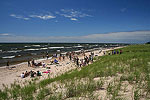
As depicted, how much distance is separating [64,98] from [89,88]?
1.24 metres

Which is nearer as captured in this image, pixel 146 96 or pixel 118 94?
pixel 146 96

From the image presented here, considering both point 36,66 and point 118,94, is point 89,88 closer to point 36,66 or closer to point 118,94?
point 118,94

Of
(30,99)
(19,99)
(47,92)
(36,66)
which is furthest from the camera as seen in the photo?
(36,66)

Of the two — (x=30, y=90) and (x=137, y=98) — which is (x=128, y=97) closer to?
(x=137, y=98)

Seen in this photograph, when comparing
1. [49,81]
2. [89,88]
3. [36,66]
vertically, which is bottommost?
[36,66]

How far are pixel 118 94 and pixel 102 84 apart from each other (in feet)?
4.00

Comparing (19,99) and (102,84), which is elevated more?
(102,84)

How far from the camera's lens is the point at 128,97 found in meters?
3.99

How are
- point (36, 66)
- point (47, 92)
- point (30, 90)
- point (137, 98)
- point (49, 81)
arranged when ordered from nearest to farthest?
point (137, 98)
point (47, 92)
point (30, 90)
point (49, 81)
point (36, 66)

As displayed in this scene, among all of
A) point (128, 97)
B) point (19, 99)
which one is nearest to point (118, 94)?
point (128, 97)

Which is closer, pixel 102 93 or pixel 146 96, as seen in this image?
pixel 146 96

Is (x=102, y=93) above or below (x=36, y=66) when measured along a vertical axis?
above

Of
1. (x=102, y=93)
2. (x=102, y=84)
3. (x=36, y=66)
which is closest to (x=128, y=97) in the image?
(x=102, y=93)

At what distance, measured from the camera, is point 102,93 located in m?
4.54
